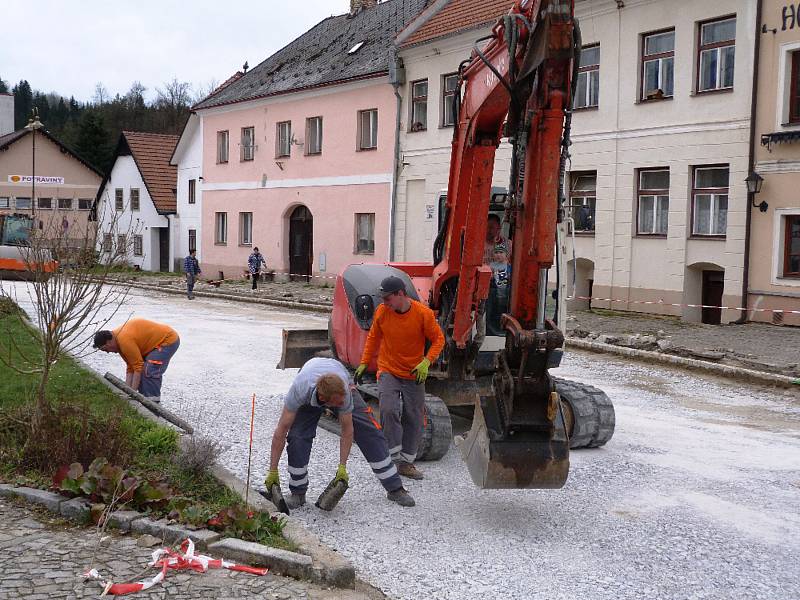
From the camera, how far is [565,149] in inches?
287

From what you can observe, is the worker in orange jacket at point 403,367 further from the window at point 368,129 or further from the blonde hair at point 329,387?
the window at point 368,129

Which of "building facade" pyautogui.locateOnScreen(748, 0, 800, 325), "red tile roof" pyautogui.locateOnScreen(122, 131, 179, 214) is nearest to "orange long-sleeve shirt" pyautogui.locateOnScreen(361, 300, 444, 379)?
"building facade" pyautogui.locateOnScreen(748, 0, 800, 325)

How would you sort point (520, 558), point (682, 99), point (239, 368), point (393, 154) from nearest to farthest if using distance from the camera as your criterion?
point (520, 558)
point (239, 368)
point (682, 99)
point (393, 154)

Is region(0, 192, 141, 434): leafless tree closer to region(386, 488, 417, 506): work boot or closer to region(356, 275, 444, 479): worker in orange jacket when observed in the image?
region(356, 275, 444, 479): worker in orange jacket

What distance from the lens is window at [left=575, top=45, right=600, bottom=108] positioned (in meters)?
23.6

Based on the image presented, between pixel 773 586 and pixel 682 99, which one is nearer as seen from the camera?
pixel 773 586

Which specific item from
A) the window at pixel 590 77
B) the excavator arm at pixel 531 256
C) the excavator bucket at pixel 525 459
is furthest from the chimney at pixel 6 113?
the excavator bucket at pixel 525 459

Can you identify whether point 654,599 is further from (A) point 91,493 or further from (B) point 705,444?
(B) point 705,444

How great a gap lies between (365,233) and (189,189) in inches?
549

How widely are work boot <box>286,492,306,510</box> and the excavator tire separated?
2945 mm

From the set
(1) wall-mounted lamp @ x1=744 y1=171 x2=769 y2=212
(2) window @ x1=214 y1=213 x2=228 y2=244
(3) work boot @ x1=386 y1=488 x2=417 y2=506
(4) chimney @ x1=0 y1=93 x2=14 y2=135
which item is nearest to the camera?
(3) work boot @ x1=386 y1=488 x2=417 y2=506

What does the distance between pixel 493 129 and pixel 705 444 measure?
13.1 ft

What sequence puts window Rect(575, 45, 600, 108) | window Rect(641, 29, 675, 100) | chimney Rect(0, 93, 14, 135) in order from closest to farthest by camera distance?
window Rect(641, 29, 675, 100), window Rect(575, 45, 600, 108), chimney Rect(0, 93, 14, 135)

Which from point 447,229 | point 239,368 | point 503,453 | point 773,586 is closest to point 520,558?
point 503,453
